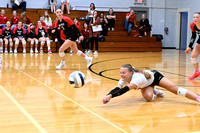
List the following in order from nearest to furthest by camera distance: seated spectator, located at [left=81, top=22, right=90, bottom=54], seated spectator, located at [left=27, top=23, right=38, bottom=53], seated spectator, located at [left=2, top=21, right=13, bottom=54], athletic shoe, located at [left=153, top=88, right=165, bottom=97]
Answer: athletic shoe, located at [left=153, top=88, right=165, bottom=97]
seated spectator, located at [left=2, top=21, right=13, bottom=54]
seated spectator, located at [left=27, top=23, right=38, bottom=53]
seated spectator, located at [left=81, top=22, right=90, bottom=54]

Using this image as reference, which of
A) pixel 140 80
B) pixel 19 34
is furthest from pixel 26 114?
pixel 19 34

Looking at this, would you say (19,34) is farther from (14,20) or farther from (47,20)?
(47,20)

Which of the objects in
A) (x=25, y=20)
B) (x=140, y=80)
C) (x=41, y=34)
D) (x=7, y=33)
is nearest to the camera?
(x=140, y=80)

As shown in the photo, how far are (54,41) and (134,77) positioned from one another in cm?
1314

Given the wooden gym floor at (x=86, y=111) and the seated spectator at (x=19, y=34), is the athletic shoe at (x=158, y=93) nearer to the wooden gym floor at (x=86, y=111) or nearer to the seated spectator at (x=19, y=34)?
the wooden gym floor at (x=86, y=111)

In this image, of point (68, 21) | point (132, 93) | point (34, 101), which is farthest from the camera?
point (68, 21)

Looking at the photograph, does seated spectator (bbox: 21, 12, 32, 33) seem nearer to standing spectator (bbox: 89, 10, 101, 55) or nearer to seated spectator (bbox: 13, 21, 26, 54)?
seated spectator (bbox: 13, 21, 26, 54)

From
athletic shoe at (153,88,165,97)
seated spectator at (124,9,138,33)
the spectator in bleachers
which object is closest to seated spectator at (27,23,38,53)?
the spectator in bleachers

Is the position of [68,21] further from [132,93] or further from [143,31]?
[143,31]

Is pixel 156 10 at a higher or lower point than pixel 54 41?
higher

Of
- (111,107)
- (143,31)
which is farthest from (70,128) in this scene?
(143,31)

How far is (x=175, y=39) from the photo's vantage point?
72.8 ft

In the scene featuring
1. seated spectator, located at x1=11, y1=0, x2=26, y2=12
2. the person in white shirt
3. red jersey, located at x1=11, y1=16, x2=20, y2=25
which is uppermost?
seated spectator, located at x1=11, y1=0, x2=26, y2=12

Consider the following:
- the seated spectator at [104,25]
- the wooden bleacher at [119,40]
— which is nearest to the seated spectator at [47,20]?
the wooden bleacher at [119,40]
